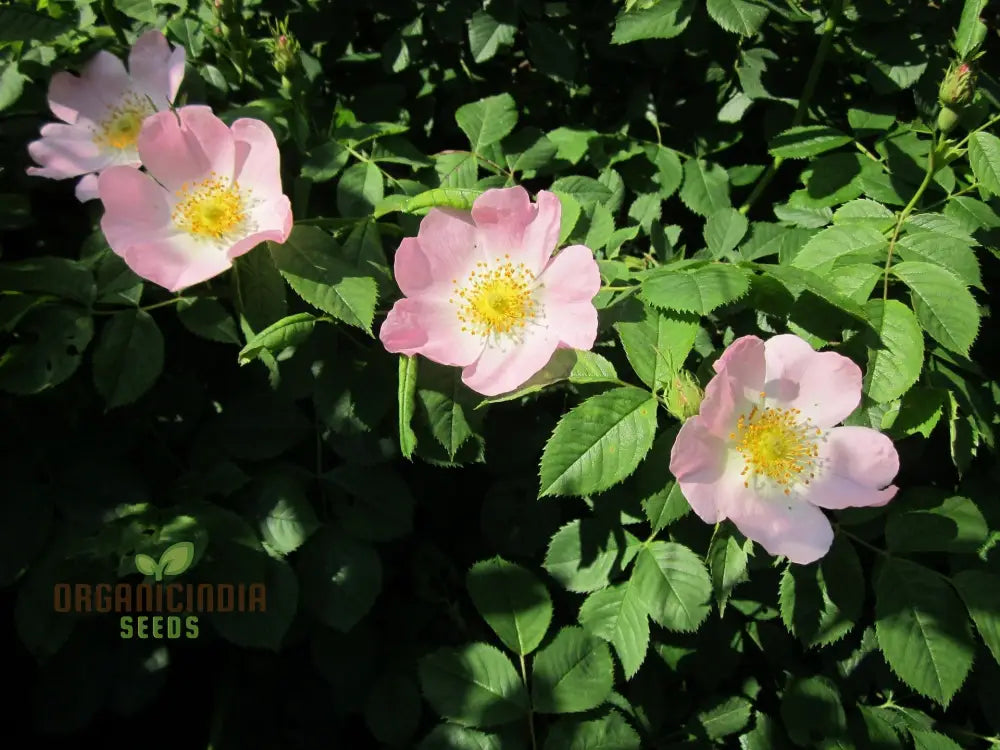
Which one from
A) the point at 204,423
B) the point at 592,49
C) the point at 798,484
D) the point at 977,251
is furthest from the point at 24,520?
the point at 977,251

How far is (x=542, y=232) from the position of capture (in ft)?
4.82

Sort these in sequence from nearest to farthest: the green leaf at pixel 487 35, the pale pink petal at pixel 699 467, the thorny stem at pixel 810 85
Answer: the pale pink petal at pixel 699 467, the thorny stem at pixel 810 85, the green leaf at pixel 487 35

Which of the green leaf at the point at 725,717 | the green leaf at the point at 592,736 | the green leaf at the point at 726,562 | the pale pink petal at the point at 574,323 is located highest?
the pale pink petal at the point at 574,323

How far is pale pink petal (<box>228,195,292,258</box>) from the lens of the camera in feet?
4.37

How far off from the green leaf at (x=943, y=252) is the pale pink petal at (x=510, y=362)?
28.4 inches

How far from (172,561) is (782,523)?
1.12m

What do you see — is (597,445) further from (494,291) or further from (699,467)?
(494,291)

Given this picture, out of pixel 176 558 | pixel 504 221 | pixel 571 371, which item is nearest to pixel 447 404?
pixel 571 371

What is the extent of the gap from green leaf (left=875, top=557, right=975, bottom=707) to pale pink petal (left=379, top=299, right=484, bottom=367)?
927mm

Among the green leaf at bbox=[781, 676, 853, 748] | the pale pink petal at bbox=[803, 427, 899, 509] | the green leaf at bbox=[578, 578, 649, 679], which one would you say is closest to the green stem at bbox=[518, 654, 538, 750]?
the green leaf at bbox=[578, 578, 649, 679]

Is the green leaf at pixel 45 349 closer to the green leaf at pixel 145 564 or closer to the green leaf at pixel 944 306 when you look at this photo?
the green leaf at pixel 145 564

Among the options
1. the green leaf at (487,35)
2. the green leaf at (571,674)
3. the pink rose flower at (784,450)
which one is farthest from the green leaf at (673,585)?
the green leaf at (487,35)

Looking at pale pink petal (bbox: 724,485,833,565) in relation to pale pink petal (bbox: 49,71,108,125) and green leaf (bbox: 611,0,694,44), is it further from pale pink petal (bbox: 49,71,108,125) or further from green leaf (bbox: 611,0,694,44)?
pale pink petal (bbox: 49,71,108,125)

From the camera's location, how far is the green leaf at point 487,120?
185 cm
